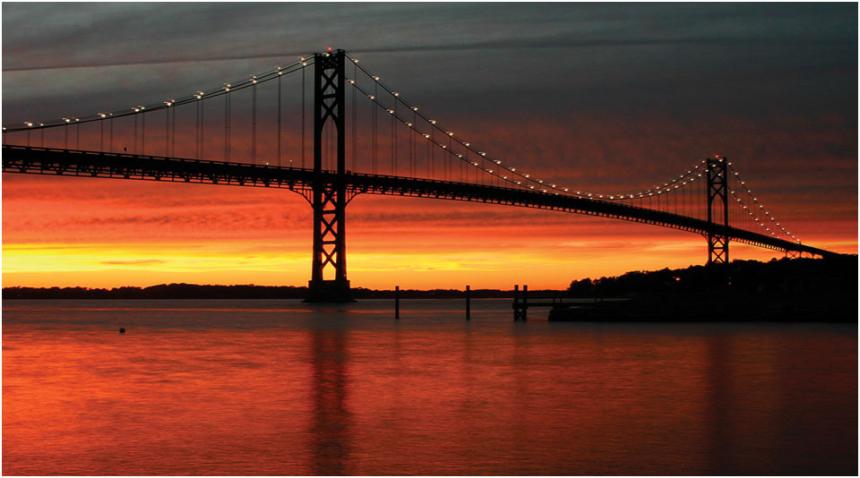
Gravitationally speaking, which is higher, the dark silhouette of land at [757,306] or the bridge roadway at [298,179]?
the bridge roadway at [298,179]

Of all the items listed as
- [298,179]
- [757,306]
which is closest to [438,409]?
[757,306]

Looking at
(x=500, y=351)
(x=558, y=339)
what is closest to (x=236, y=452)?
(x=500, y=351)

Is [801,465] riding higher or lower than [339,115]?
lower

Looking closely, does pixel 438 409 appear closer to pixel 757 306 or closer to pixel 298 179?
pixel 757 306

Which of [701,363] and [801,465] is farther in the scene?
[701,363]

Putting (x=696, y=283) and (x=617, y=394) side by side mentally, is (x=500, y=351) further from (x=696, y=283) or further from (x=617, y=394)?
(x=696, y=283)

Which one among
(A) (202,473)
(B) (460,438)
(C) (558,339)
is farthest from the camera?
(C) (558,339)
